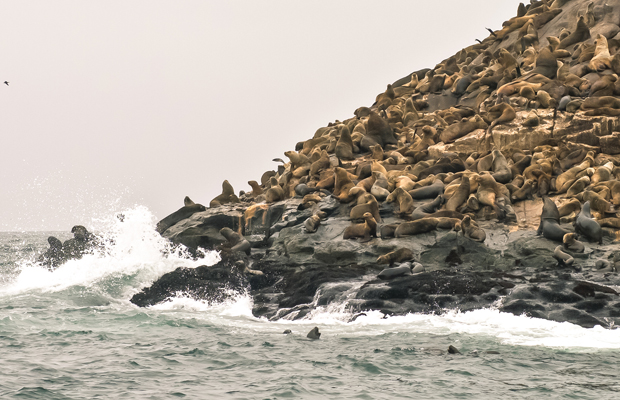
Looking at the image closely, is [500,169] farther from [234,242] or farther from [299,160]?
[234,242]

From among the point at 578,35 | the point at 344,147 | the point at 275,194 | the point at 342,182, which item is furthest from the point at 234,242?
the point at 578,35

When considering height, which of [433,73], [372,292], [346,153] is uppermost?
[433,73]

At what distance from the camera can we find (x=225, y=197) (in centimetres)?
2520

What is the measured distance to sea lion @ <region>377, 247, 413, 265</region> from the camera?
15.0 m

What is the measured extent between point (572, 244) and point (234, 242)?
29.0 feet

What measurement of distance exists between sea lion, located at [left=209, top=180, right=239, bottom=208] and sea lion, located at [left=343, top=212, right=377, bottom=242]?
8.86 metres

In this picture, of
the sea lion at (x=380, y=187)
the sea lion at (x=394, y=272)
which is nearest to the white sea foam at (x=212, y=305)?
the sea lion at (x=394, y=272)

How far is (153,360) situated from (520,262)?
27.1ft

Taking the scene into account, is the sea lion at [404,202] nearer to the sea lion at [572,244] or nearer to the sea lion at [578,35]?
the sea lion at [572,244]

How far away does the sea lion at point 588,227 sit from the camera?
47.5 ft

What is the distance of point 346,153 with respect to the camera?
2208cm

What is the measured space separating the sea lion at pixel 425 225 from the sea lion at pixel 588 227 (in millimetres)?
2619

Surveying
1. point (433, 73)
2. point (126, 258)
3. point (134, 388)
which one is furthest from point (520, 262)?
point (433, 73)

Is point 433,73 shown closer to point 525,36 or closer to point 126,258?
point 525,36
